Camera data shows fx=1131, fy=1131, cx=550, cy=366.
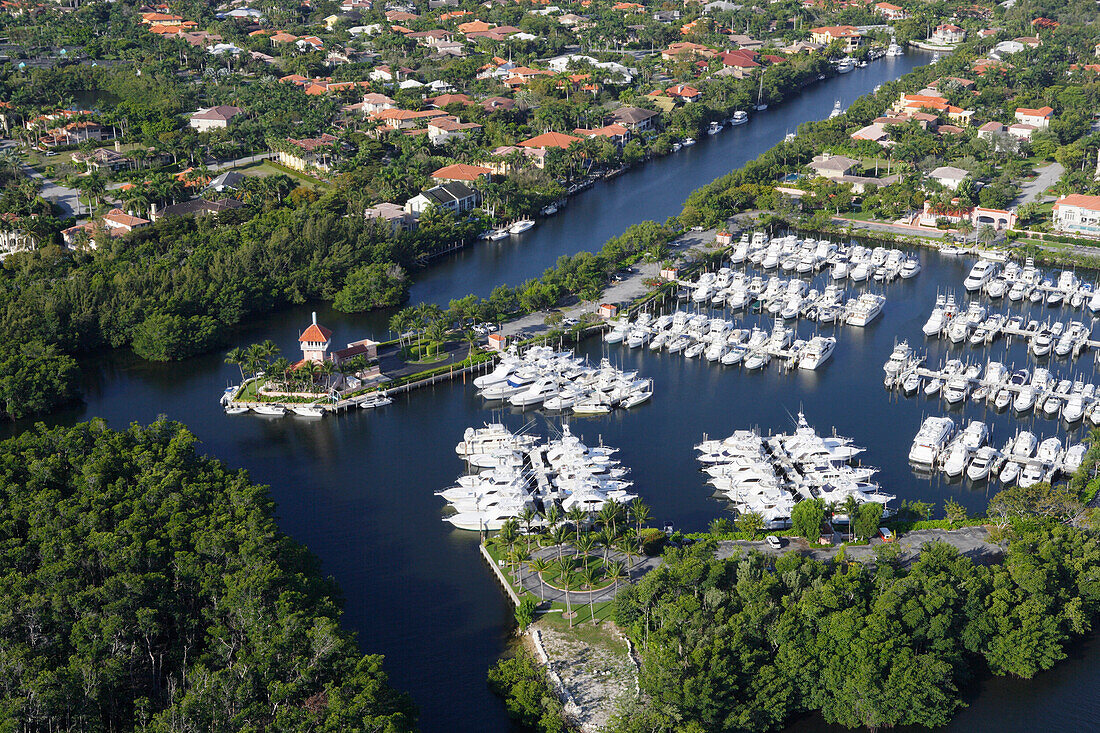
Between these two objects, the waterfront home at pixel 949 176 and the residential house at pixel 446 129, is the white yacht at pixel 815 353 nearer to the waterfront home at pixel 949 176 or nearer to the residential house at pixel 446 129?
the waterfront home at pixel 949 176

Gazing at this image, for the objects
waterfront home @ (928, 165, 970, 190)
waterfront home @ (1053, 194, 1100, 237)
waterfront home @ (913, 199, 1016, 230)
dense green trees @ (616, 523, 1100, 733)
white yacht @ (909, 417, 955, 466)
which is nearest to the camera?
dense green trees @ (616, 523, 1100, 733)

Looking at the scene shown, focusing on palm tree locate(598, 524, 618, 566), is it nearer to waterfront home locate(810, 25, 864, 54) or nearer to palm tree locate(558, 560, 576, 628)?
palm tree locate(558, 560, 576, 628)

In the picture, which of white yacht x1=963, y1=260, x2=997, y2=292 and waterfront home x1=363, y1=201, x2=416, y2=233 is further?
waterfront home x1=363, y1=201, x2=416, y2=233

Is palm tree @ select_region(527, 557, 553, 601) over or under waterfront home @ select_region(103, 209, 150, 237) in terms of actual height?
under

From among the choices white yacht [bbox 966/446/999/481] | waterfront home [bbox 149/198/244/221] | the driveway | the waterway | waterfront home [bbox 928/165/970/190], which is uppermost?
waterfront home [bbox 149/198/244/221]

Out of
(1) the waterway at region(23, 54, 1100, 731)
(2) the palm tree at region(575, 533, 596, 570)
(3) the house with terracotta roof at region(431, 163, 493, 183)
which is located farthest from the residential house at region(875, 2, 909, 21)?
(2) the palm tree at region(575, 533, 596, 570)

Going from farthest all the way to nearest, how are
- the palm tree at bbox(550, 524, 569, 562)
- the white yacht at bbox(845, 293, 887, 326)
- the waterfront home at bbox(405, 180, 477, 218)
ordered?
the waterfront home at bbox(405, 180, 477, 218) < the white yacht at bbox(845, 293, 887, 326) < the palm tree at bbox(550, 524, 569, 562)
